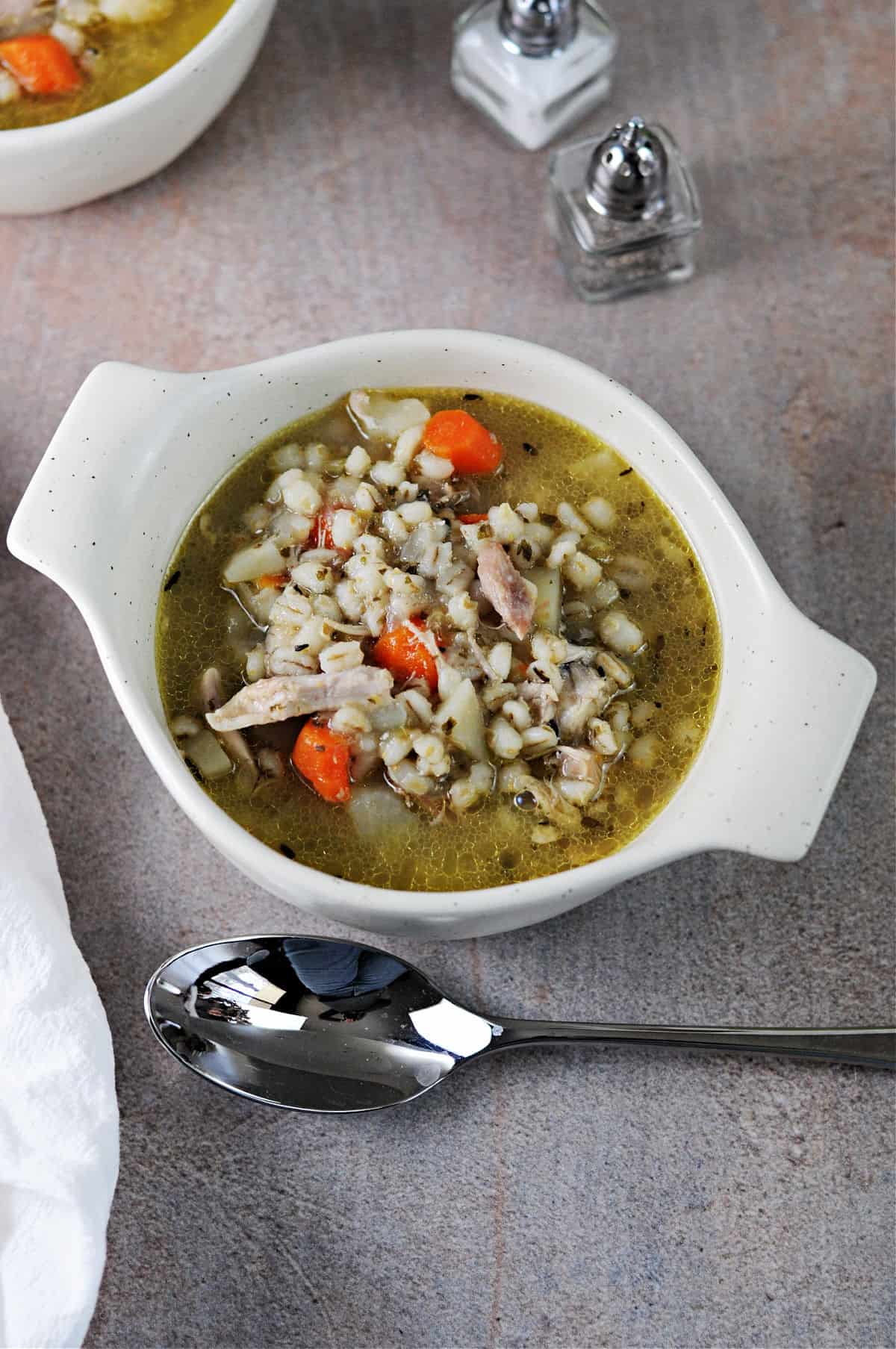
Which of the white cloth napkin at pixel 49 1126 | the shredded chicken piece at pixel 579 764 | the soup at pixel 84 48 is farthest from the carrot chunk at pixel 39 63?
the shredded chicken piece at pixel 579 764

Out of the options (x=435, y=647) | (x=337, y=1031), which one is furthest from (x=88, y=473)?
(x=337, y=1031)

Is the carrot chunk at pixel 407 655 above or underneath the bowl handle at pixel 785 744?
above

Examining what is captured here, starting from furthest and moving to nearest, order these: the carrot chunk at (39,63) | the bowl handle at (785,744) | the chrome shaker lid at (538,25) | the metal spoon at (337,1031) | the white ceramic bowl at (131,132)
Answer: the chrome shaker lid at (538,25) < the carrot chunk at (39,63) < the white ceramic bowl at (131,132) < the metal spoon at (337,1031) < the bowl handle at (785,744)

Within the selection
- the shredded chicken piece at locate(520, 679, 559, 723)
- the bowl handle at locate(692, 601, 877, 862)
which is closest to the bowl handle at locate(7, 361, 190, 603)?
the shredded chicken piece at locate(520, 679, 559, 723)

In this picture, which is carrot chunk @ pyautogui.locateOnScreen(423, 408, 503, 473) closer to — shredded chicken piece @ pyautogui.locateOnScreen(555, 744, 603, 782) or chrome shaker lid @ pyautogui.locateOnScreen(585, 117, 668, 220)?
shredded chicken piece @ pyautogui.locateOnScreen(555, 744, 603, 782)

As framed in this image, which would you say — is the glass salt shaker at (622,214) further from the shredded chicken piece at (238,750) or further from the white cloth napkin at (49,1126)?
the white cloth napkin at (49,1126)

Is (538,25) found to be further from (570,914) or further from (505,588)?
(570,914)

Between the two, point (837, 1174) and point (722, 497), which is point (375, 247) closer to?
point (722, 497)

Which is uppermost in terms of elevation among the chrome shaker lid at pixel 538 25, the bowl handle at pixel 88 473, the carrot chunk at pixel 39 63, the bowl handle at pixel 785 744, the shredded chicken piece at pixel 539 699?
the carrot chunk at pixel 39 63
